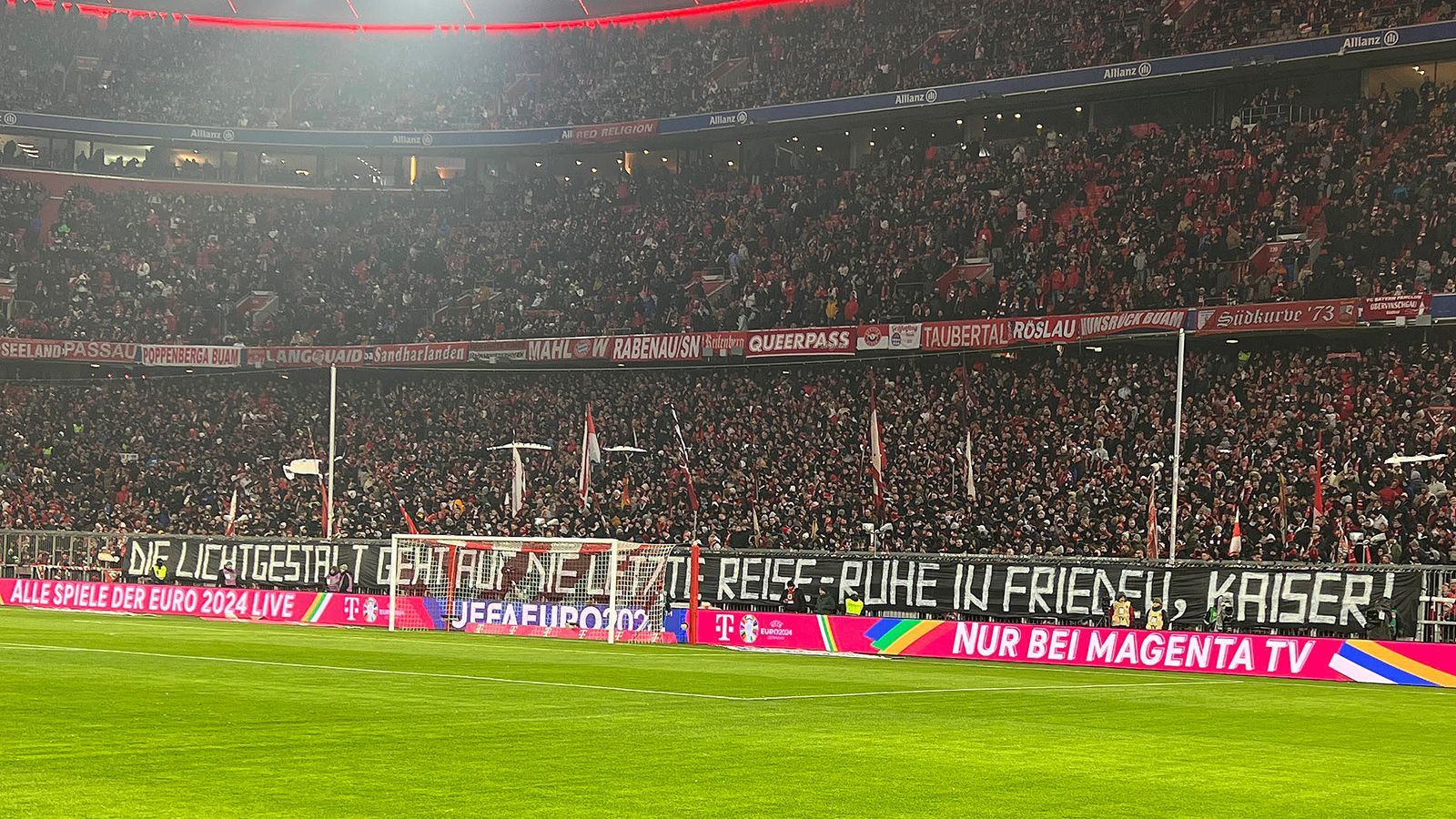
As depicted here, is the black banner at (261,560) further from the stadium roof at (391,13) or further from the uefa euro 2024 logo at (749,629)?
the stadium roof at (391,13)

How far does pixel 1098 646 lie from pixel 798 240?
2437 centimetres

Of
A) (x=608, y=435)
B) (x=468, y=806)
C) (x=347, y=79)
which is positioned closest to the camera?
(x=468, y=806)

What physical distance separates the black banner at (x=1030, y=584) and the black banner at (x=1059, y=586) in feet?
0.05

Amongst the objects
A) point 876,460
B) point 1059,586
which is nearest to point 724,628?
point 1059,586

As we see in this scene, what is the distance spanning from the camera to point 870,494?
3975cm

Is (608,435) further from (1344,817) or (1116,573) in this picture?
(1344,817)

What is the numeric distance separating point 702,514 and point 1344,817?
3173cm

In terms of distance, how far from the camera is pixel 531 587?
33.7m

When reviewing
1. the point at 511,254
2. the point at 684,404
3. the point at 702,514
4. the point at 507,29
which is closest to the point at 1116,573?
the point at 702,514

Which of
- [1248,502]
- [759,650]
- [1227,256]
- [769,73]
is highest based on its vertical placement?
[769,73]

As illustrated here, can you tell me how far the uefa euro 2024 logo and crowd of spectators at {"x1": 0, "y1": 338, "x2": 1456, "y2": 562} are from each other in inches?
238

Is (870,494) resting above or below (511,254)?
below

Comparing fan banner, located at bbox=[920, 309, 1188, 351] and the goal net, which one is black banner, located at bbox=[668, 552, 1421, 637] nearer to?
the goal net

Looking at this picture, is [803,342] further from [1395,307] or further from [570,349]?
[1395,307]
